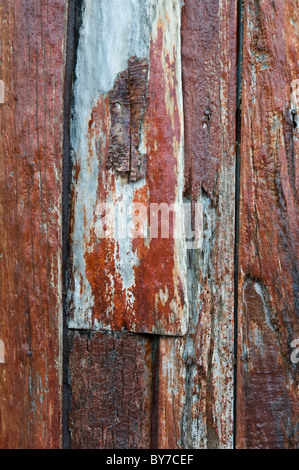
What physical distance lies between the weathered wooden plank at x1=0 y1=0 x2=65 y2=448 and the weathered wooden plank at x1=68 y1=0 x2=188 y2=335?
0.08m

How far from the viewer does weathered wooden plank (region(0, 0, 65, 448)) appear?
978 millimetres

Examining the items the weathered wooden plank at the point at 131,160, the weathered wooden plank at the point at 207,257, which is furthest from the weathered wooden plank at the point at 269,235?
the weathered wooden plank at the point at 131,160

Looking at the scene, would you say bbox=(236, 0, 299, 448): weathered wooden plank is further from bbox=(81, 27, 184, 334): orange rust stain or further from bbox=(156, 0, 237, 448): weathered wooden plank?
bbox=(81, 27, 184, 334): orange rust stain

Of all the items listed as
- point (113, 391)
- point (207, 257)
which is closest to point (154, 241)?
point (207, 257)

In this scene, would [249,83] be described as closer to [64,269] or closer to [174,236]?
[174,236]

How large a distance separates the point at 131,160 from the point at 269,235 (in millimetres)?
408

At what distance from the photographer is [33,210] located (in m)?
0.99

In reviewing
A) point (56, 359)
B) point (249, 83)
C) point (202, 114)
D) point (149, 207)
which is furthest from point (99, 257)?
point (249, 83)

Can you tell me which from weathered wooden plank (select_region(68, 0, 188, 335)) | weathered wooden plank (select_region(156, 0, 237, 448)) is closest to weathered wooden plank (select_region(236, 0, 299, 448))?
weathered wooden plank (select_region(156, 0, 237, 448))

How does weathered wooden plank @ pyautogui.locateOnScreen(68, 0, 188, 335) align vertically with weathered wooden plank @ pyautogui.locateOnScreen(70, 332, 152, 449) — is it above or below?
above

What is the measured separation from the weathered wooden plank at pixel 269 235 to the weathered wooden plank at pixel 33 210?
1.62 ft

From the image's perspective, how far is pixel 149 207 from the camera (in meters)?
0.96

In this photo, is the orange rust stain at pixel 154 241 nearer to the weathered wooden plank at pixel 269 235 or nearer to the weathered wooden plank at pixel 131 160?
the weathered wooden plank at pixel 131 160

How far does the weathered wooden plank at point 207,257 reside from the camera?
97 centimetres
